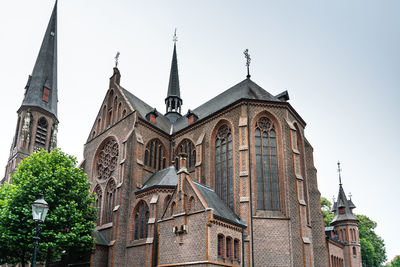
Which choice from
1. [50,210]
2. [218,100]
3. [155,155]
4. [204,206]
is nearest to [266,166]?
[204,206]

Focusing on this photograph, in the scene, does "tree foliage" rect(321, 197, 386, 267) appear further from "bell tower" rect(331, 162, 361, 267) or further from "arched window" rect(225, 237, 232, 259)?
"arched window" rect(225, 237, 232, 259)

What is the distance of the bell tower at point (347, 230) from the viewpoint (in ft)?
151

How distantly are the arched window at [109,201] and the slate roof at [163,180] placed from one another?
11.7 feet

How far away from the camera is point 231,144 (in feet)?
93.0

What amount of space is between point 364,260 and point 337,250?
2248 centimetres

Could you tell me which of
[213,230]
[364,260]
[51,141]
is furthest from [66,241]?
[364,260]

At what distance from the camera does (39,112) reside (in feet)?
162

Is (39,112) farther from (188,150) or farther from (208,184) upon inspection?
(208,184)

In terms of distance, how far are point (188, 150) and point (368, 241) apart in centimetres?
4465

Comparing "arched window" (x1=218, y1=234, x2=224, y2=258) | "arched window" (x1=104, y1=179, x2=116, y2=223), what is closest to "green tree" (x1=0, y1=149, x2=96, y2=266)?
"arched window" (x1=104, y1=179, x2=116, y2=223)

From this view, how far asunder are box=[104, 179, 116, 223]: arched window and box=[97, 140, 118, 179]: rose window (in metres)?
1.27

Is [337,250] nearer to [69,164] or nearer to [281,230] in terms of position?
[281,230]

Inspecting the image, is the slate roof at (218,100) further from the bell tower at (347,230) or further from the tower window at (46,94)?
the bell tower at (347,230)

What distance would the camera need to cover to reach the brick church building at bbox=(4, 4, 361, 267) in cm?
2138
